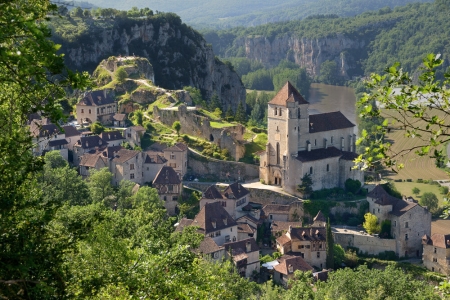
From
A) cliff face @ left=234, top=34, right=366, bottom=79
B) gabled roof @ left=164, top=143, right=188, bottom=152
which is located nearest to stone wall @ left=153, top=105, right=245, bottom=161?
gabled roof @ left=164, top=143, right=188, bottom=152

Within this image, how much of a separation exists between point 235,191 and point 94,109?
15.6 meters

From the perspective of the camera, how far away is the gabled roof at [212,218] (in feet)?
136

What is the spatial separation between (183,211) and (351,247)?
1082cm

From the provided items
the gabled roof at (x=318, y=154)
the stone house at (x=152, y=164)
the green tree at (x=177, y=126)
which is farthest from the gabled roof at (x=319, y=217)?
the green tree at (x=177, y=126)

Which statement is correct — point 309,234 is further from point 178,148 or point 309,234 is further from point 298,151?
point 178,148

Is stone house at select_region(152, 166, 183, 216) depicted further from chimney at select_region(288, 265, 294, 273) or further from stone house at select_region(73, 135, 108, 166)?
chimney at select_region(288, 265, 294, 273)

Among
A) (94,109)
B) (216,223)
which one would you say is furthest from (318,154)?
(94,109)

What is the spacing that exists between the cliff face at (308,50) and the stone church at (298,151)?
125844mm

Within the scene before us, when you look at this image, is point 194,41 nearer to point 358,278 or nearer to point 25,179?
point 358,278

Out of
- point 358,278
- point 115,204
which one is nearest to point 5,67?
point 358,278

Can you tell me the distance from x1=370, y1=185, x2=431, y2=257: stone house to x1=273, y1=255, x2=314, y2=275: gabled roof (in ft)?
24.5

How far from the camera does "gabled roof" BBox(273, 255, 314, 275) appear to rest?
3922cm

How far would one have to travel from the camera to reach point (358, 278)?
35031mm

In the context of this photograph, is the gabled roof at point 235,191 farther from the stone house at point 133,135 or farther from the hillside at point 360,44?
the hillside at point 360,44
